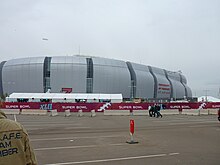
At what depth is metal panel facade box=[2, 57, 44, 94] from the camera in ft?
319

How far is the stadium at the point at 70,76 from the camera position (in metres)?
96.5

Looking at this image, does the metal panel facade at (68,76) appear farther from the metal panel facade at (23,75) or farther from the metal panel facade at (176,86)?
the metal panel facade at (176,86)

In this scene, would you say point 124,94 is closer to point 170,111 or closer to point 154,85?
point 154,85

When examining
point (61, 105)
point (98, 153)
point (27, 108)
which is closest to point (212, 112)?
point (61, 105)

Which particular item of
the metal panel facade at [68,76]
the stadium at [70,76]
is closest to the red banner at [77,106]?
the stadium at [70,76]

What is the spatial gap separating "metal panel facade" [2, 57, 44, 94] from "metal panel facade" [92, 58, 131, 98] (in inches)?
760

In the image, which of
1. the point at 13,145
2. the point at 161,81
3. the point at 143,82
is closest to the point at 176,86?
the point at 161,81

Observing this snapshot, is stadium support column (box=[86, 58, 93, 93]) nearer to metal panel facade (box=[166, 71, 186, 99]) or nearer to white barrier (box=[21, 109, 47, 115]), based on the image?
metal panel facade (box=[166, 71, 186, 99])

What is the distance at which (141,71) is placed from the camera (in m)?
115

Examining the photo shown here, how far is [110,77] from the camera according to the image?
10162cm

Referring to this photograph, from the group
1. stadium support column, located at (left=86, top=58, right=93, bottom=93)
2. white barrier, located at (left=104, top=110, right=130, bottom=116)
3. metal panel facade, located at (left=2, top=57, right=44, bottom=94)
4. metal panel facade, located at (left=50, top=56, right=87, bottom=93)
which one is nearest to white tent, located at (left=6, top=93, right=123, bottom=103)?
white barrier, located at (left=104, top=110, right=130, bottom=116)

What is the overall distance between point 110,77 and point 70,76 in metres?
14.6

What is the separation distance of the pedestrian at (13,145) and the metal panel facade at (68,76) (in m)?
93.9

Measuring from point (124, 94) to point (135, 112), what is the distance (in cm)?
6778
